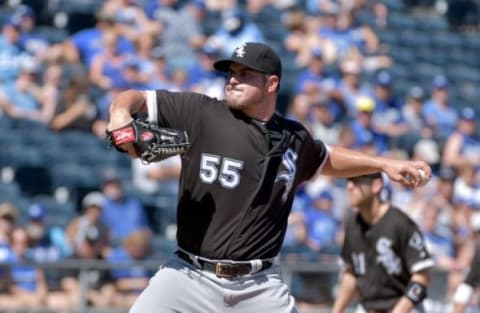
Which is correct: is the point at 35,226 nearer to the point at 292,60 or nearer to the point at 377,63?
the point at 292,60

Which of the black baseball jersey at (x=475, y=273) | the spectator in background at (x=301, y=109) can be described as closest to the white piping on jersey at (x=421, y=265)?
the black baseball jersey at (x=475, y=273)

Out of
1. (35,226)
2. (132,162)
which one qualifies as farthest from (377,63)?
(35,226)

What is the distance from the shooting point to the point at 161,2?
1372 centimetres

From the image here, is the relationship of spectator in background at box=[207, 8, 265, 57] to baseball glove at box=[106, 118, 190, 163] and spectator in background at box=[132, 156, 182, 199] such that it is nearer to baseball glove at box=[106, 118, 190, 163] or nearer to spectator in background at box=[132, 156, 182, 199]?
spectator in background at box=[132, 156, 182, 199]

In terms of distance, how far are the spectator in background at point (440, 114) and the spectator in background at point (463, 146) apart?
7.7 inches

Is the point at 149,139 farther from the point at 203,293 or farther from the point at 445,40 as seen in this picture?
the point at 445,40

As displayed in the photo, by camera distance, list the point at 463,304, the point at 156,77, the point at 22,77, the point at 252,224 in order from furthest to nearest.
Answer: the point at 156,77 < the point at 22,77 < the point at 463,304 < the point at 252,224

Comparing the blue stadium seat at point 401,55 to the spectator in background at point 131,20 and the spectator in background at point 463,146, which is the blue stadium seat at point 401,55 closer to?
the spectator in background at point 463,146

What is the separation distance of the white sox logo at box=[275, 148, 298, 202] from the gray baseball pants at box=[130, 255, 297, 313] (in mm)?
459

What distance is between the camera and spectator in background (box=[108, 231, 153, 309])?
33.5 ft

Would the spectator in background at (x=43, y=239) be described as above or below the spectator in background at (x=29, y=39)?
below

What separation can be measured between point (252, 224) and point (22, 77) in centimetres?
660

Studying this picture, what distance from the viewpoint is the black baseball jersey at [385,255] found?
25.9ft

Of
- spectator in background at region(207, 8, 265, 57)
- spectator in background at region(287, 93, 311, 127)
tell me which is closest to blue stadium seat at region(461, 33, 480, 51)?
spectator in background at region(207, 8, 265, 57)
